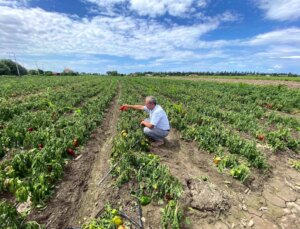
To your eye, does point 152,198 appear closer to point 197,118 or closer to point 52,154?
point 52,154

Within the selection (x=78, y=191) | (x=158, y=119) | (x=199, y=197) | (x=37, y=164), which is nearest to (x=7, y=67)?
(x=158, y=119)

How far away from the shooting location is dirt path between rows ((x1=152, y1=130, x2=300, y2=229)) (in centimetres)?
312

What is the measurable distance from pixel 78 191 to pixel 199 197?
2159mm

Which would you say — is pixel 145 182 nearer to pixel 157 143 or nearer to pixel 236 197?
pixel 236 197

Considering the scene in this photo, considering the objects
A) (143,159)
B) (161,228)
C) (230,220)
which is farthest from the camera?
(143,159)

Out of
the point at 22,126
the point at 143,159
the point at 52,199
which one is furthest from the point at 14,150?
the point at 143,159

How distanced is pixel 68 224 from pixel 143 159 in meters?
1.75

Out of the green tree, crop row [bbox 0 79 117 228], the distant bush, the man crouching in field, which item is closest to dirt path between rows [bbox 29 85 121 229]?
crop row [bbox 0 79 117 228]

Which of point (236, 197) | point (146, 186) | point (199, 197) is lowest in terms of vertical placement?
point (236, 197)

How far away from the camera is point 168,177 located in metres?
3.59

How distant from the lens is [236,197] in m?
3.68

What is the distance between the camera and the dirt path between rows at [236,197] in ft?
10.2

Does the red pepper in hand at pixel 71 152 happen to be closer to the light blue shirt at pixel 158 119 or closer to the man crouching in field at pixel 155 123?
the man crouching in field at pixel 155 123

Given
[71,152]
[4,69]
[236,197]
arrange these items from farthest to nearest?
[4,69], [71,152], [236,197]
